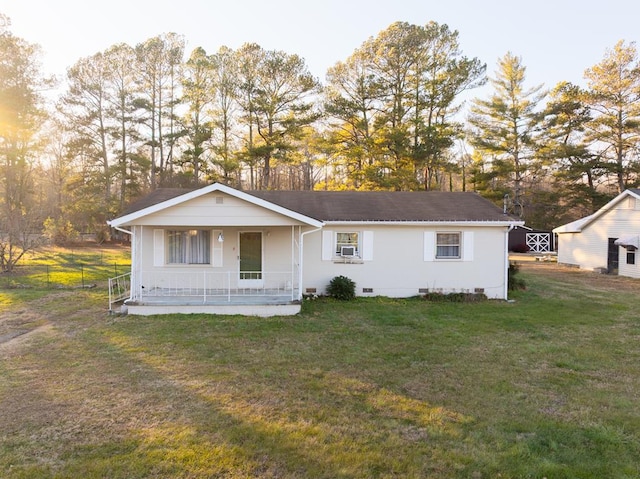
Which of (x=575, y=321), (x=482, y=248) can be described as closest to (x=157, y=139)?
(x=482, y=248)

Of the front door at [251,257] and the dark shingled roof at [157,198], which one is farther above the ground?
the dark shingled roof at [157,198]

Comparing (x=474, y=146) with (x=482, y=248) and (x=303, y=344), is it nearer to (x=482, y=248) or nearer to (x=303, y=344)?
(x=482, y=248)

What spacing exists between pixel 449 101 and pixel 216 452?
28.0 metres

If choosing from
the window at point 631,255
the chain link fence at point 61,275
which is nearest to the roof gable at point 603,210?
the window at point 631,255

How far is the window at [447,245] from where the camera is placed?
12.1 m

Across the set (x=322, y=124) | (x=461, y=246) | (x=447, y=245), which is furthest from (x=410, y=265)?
(x=322, y=124)

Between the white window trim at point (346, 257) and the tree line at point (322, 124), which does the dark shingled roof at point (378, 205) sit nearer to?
the white window trim at point (346, 257)

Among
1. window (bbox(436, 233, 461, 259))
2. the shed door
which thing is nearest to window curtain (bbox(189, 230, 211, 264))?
window (bbox(436, 233, 461, 259))

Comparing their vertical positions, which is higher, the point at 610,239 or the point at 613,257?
the point at 610,239

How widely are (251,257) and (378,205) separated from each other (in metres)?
4.67

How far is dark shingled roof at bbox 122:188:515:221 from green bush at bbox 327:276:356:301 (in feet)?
6.10

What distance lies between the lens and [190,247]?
11406 mm

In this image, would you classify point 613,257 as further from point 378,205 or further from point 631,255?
point 378,205

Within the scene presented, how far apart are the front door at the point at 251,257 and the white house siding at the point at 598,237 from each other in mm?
17196
